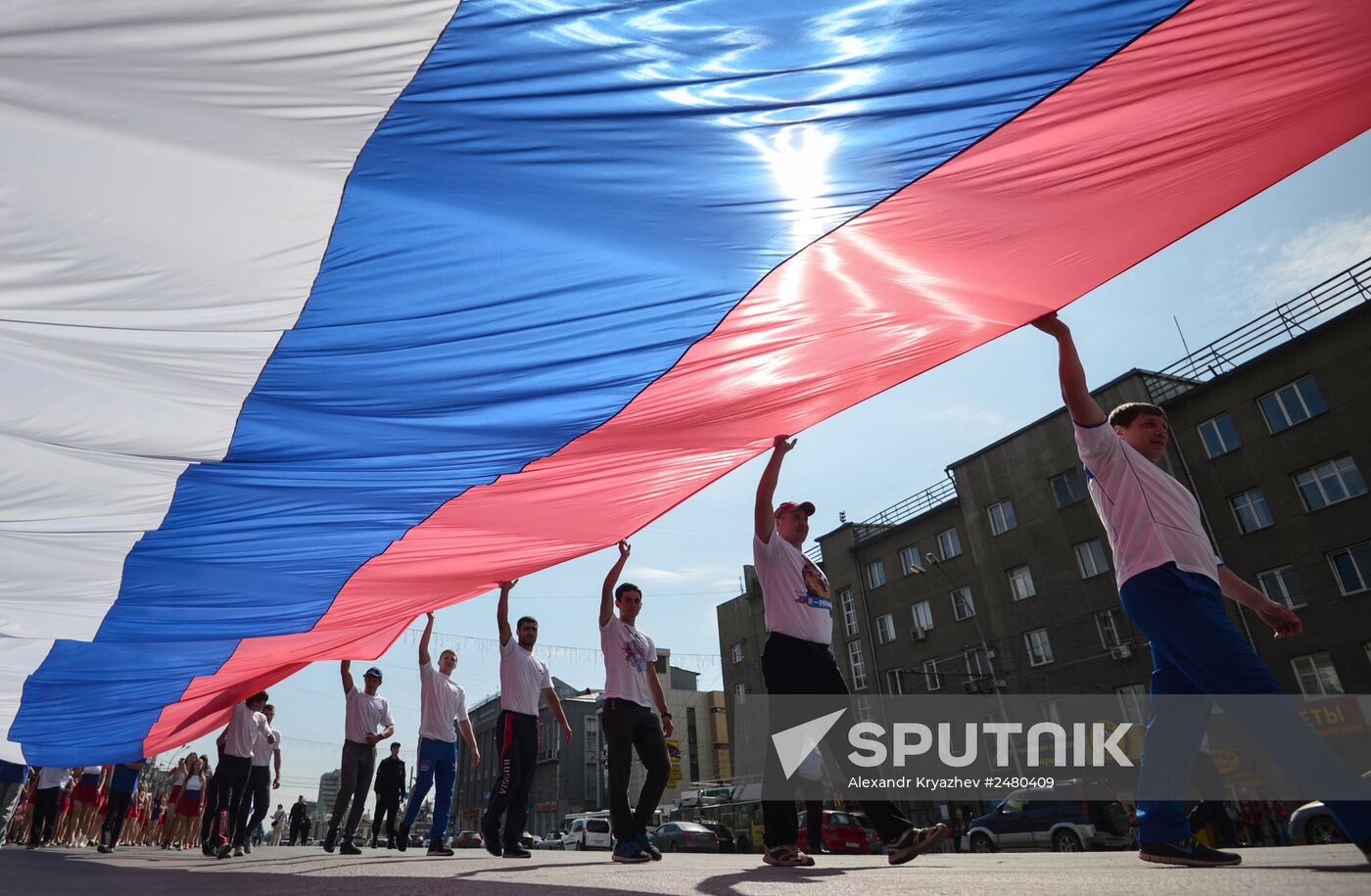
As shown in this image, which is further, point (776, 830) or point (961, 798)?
point (961, 798)

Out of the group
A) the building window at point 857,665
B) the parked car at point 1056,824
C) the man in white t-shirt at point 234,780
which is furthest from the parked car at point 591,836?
the man in white t-shirt at point 234,780

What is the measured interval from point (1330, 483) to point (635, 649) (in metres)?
21.9

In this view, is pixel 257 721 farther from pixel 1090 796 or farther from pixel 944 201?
pixel 1090 796

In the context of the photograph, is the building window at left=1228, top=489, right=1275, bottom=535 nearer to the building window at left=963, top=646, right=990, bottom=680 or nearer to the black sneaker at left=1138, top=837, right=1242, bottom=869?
the building window at left=963, top=646, right=990, bottom=680

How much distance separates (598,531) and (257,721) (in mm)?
4883

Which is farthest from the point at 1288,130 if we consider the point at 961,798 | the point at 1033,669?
the point at 961,798

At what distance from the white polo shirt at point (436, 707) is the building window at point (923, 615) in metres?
26.7

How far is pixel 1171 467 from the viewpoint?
2252 cm

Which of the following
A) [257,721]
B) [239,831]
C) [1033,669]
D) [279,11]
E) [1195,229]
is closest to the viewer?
[279,11]

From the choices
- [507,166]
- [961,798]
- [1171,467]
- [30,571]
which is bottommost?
[961,798]

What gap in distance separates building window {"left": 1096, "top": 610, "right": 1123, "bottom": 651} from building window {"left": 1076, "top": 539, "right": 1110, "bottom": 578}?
1318 millimetres

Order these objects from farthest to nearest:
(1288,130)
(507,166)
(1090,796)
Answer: (1090,796), (1288,130), (507,166)

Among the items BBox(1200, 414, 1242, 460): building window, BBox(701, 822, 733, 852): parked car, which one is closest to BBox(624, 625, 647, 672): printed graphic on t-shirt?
BBox(701, 822, 733, 852): parked car

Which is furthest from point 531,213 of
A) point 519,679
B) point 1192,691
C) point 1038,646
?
point 1038,646
